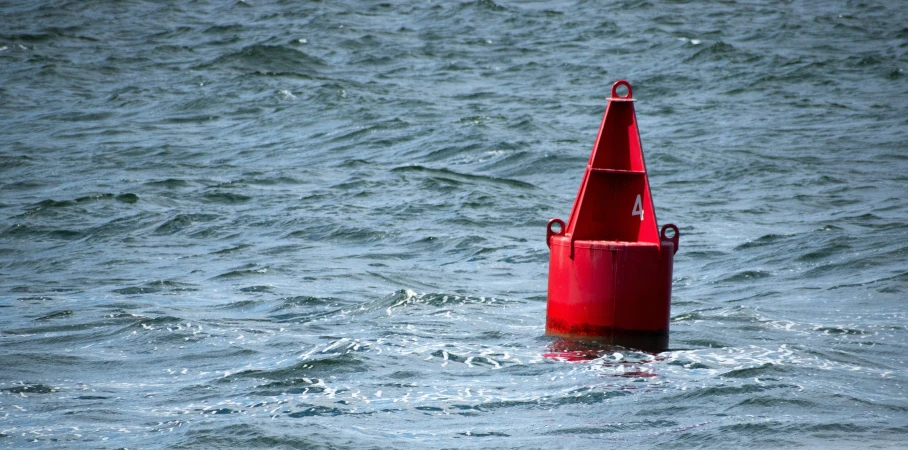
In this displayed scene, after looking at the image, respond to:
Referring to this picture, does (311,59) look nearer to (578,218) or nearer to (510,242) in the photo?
(510,242)

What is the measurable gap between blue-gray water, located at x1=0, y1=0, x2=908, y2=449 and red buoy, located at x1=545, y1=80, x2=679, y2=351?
0.20 metres

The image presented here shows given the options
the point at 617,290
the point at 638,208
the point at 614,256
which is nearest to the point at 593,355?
the point at 617,290

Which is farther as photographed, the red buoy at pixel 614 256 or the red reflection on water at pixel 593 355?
the red buoy at pixel 614 256

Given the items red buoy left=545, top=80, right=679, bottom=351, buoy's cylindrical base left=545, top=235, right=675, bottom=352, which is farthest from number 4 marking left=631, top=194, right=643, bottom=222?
buoy's cylindrical base left=545, top=235, right=675, bottom=352

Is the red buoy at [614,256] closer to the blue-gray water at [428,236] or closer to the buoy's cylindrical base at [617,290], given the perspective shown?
the buoy's cylindrical base at [617,290]

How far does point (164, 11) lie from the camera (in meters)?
33.6

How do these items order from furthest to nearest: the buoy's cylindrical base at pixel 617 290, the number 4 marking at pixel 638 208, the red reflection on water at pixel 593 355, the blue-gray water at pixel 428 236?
the number 4 marking at pixel 638 208, the buoy's cylindrical base at pixel 617 290, the red reflection on water at pixel 593 355, the blue-gray water at pixel 428 236

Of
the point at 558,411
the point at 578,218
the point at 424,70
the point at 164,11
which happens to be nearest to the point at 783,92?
the point at 424,70

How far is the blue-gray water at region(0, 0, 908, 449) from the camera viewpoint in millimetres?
5469

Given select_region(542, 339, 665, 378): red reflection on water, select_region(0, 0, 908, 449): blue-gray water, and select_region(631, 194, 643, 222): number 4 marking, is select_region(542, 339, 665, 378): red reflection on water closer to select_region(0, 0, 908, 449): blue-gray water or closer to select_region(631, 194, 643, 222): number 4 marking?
select_region(0, 0, 908, 449): blue-gray water

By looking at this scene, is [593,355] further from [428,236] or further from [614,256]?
[428,236]

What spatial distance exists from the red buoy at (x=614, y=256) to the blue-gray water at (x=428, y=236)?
0.20 meters

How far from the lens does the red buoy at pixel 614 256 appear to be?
6.31m

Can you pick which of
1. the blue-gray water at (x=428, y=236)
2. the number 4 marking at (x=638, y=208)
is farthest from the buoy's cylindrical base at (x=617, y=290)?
the number 4 marking at (x=638, y=208)
